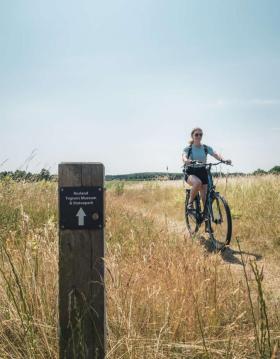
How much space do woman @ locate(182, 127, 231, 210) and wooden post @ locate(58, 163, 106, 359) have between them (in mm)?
5540

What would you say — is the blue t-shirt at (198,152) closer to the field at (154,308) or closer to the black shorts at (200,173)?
the black shorts at (200,173)

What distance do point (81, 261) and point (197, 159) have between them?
593 cm

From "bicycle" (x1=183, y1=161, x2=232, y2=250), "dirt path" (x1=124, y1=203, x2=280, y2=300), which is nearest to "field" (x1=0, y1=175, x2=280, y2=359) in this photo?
"dirt path" (x1=124, y1=203, x2=280, y2=300)

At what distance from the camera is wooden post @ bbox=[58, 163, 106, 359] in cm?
219

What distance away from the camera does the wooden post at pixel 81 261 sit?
219 centimetres

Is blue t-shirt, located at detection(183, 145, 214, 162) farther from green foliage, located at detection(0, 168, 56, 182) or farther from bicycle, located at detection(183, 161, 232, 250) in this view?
green foliage, located at detection(0, 168, 56, 182)

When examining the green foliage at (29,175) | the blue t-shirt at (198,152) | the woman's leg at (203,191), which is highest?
the blue t-shirt at (198,152)

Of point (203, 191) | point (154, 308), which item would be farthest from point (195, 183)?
point (154, 308)

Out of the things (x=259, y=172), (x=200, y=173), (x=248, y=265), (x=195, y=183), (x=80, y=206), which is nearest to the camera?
(x=80, y=206)

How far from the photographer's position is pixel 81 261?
2275 millimetres

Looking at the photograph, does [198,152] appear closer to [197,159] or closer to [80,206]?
[197,159]

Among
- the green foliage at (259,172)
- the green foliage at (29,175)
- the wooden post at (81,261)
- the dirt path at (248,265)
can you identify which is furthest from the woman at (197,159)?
the green foliage at (259,172)

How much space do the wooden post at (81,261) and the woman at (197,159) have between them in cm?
554

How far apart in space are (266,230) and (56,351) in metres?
5.69
